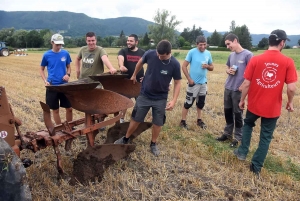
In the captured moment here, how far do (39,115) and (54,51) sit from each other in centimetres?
218

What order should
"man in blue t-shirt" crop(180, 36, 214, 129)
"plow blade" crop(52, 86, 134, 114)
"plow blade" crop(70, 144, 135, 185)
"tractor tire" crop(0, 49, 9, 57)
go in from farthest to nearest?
"tractor tire" crop(0, 49, 9, 57), "man in blue t-shirt" crop(180, 36, 214, 129), "plow blade" crop(52, 86, 134, 114), "plow blade" crop(70, 144, 135, 185)

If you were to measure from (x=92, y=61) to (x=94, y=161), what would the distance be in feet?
6.46

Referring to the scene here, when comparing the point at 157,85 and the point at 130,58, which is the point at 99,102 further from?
the point at 130,58

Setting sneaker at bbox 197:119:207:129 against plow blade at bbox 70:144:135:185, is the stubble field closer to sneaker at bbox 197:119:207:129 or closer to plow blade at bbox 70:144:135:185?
plow blade at bbox 70:144:135:185

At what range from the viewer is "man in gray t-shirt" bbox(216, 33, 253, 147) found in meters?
4.72

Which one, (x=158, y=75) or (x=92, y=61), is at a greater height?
(x=92, y=61)

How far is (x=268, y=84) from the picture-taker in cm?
365

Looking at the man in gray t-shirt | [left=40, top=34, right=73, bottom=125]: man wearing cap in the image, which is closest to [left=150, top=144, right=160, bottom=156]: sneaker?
the man in gray t-shirt

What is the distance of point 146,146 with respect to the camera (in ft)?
15.2

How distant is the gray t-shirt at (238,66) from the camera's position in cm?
470

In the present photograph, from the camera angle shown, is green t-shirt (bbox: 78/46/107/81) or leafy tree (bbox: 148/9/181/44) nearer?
green t-shirt (bbox: 78/46/107/81)

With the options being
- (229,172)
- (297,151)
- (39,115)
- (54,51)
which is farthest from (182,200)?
(39,115)

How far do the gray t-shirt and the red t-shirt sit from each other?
0.93 metres

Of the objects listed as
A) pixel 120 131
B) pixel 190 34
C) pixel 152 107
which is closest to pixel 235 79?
pixel 152 107
